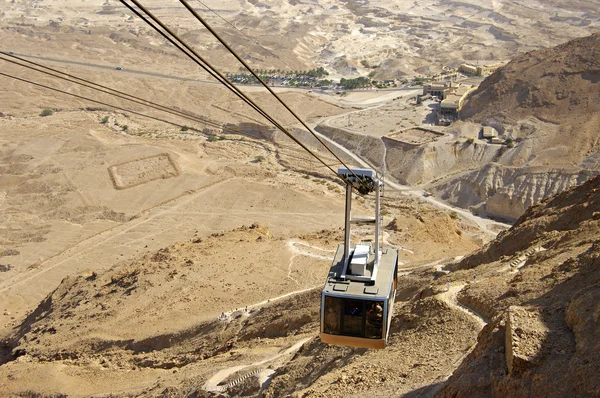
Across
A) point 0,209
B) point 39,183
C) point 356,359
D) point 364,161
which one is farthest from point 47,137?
point 356,359

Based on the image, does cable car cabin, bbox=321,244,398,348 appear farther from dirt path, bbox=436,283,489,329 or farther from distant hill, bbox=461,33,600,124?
distant hill, bbox=461,33,600,124

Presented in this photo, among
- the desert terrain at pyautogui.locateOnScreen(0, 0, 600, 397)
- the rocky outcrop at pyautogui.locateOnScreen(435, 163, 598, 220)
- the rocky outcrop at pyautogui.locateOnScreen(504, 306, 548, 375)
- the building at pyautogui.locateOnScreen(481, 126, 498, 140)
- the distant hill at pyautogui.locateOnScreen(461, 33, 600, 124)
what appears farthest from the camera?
the distant hill at pyautogui.locateOnScreen(461, 33, 600, 124)

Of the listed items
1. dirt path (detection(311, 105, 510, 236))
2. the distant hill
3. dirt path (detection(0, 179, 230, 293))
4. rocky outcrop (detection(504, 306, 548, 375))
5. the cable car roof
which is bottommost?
dirt path (detection(0, 179, 230, 293))

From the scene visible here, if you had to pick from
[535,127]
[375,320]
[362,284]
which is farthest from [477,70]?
[375,320]

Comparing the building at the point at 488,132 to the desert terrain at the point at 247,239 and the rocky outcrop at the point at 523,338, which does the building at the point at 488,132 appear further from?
the rocky outcrop at the point at 523,338

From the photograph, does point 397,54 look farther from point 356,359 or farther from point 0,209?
point 356,359

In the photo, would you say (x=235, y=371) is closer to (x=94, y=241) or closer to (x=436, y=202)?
(x=94, y=241)

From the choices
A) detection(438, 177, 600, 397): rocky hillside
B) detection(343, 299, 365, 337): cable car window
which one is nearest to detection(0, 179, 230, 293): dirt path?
detection(438, 177, 600, 397): rocky hillside

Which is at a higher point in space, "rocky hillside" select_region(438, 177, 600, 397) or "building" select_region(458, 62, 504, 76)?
"rocky hillside" select_region(438, 177, 600, 397)
